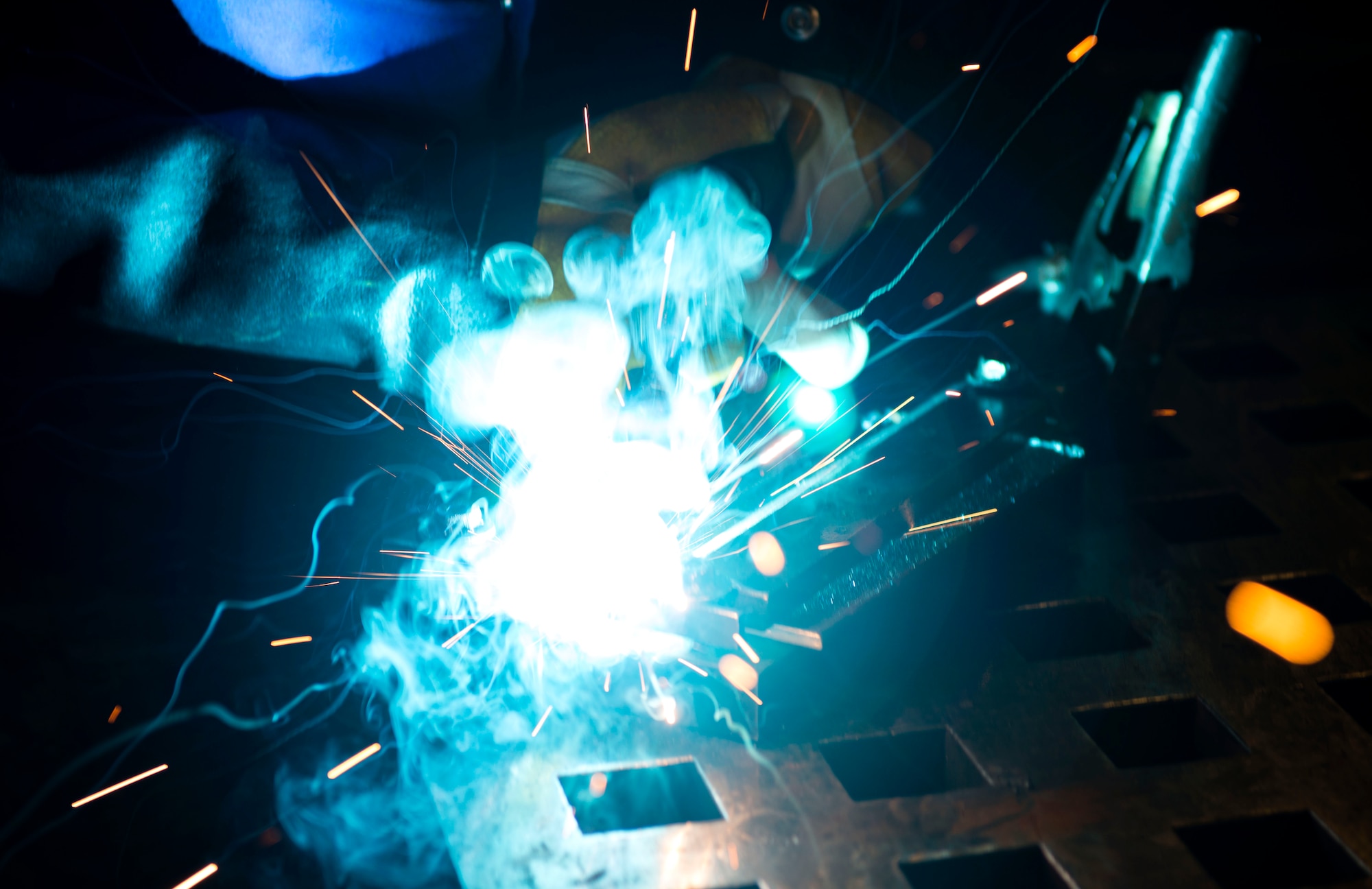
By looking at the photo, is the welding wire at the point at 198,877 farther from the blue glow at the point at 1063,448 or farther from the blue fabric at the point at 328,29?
the blue glow at the point at 1063,448

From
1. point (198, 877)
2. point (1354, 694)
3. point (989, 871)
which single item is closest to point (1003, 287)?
point (1354, 694)

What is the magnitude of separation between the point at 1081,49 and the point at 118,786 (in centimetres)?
300

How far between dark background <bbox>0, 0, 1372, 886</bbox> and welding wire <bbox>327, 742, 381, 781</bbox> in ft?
0.10

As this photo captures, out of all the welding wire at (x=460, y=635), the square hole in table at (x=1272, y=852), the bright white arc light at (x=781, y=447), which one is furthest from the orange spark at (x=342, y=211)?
the square hole in table at (x=1272, y=852)

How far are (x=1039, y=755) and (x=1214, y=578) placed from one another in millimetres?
636

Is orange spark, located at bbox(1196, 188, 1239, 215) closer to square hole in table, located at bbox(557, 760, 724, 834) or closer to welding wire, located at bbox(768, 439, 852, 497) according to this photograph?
welding wire, located at bbox(768, 439, 852, 497)

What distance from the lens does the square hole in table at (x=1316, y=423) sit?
209 centimetres

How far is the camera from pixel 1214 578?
64.0 inches

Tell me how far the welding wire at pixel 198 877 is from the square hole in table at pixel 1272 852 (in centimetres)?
137

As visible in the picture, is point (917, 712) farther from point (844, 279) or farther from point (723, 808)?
point (844, 279)

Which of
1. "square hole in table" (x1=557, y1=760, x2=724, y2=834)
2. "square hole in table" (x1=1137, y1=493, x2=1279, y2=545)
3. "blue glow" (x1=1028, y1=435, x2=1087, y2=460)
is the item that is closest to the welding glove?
"blue glow" (x1=1028, y1=435, x2=1087, y2=460)

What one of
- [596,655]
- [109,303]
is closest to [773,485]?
[596,655]

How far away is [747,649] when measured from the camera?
137 cm

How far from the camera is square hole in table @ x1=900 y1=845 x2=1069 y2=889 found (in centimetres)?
113
